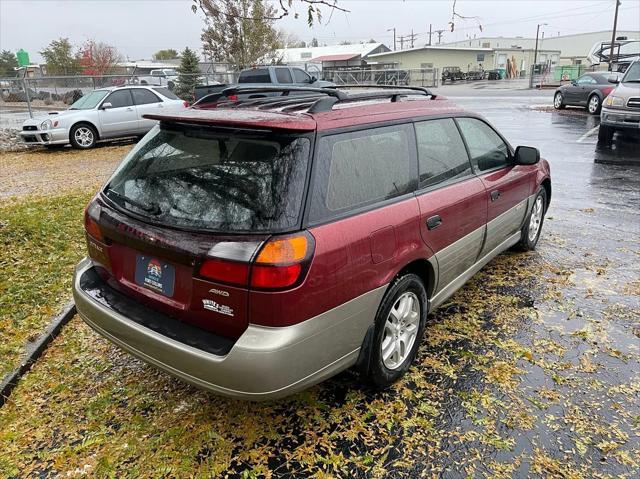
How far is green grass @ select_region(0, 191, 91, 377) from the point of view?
3645 mm

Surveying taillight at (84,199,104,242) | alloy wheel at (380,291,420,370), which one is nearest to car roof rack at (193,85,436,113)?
taillight at (84,199,104,242)

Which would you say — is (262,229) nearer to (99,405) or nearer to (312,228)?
(312,228)

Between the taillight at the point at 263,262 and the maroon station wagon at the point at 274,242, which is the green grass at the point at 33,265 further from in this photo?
the taillight at the point at 263,262

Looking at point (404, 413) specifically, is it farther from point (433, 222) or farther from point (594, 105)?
point (594, 105)

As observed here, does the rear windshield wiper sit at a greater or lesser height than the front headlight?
greater

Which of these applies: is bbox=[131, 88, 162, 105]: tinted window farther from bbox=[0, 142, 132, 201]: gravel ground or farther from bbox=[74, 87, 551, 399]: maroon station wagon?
bbox=[74, 87, 551, 399]: maroon station wagon

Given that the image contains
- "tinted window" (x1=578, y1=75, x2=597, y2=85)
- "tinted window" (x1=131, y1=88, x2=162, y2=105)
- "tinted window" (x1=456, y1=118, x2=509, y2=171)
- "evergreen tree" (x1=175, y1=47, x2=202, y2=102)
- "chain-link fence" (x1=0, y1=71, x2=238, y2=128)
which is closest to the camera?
"tinted window" (x1=456, y1=118, x2=509, y2=171)

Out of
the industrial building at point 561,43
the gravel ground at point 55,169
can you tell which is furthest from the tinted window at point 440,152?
the industrial building at point 561,43

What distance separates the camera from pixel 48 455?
2559 millimetres

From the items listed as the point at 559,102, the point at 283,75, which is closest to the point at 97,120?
the point at 283,75

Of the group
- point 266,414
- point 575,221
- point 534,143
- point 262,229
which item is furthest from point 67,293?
point 534,143

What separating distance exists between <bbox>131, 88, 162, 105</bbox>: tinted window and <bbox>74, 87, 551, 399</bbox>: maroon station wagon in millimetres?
11231

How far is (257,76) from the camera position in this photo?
52.8 feet

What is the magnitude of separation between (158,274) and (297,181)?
2.87 ft
